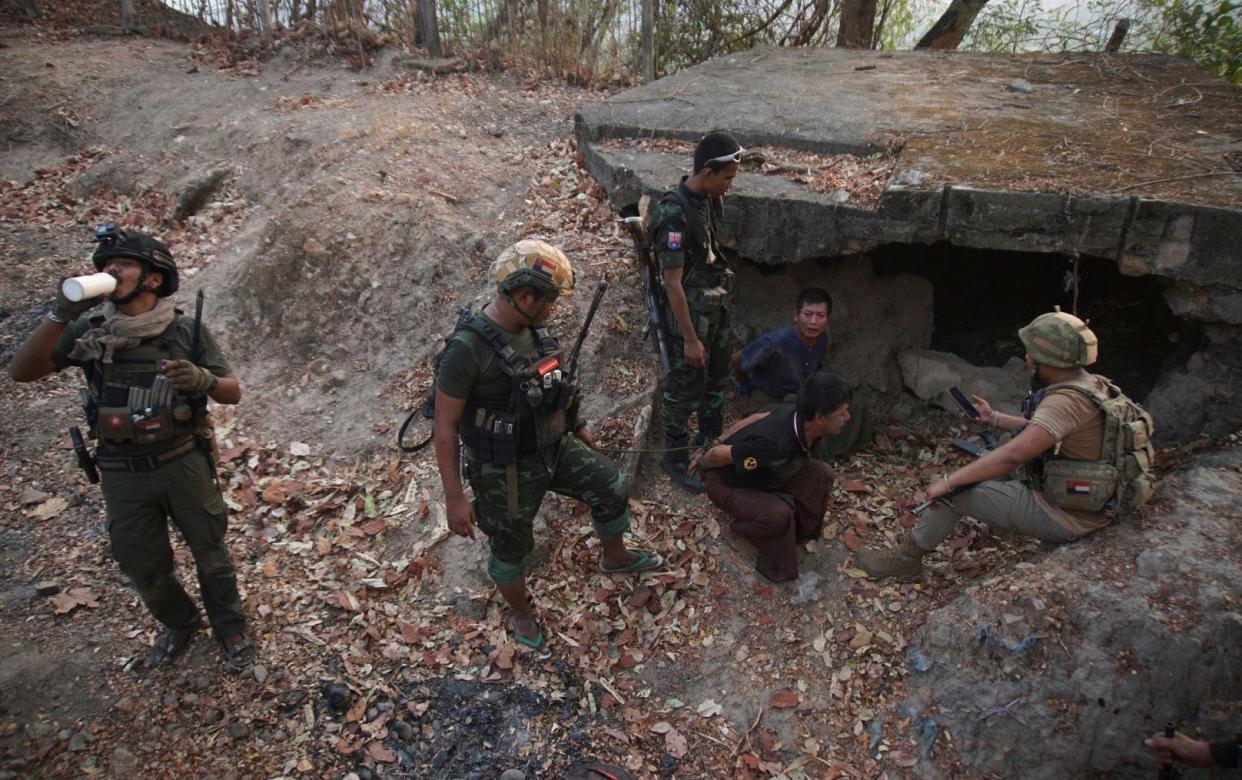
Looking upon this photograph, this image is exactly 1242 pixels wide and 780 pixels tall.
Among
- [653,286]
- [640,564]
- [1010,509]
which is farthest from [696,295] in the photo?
[1010,509]

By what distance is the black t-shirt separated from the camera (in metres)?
3.88

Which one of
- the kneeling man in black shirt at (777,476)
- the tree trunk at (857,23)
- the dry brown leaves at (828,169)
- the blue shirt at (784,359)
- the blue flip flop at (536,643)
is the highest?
the tree trunk at (857,23)

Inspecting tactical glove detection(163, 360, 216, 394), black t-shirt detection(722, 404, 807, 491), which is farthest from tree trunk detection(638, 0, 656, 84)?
tactical glove detection(163, 360, 216, 394)

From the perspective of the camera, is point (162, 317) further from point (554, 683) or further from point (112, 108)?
point (112, 108)

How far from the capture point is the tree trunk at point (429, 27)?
30.5ft

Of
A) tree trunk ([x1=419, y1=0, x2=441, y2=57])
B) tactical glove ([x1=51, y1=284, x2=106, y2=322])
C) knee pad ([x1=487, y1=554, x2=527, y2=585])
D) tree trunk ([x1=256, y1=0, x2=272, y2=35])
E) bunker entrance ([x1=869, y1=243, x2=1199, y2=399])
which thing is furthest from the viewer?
tree trunk ([x1=256, y1=0, x2=272, y2=35])

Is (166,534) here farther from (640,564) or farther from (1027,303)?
(1027,303)

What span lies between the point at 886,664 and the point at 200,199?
23.8 ft

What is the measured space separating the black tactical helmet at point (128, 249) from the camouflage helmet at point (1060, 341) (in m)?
3.91

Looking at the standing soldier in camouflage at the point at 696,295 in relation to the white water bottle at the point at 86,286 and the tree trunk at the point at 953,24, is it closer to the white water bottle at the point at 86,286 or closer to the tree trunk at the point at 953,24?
the white water bottle at the point at 86,286

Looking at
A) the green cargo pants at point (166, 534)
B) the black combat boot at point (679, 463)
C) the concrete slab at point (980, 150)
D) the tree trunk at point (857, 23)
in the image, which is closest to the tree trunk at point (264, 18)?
the concrete slab at point (980, 150)

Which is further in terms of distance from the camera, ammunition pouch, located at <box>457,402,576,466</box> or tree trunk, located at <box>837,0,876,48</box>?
tree trunk, located at <box>837,0,876,48</box>

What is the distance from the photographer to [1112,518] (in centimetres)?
367

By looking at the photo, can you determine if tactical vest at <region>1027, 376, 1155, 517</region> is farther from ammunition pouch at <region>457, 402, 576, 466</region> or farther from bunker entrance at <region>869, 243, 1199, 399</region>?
ammunition pouch at <region>457, 402, 576, 466</region>
